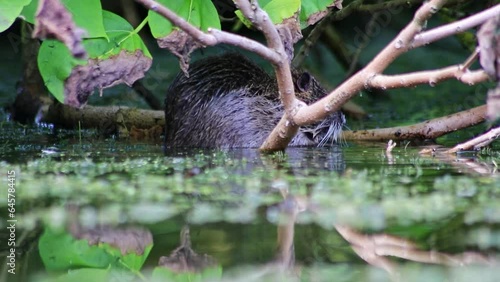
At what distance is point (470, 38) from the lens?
6.15 meters

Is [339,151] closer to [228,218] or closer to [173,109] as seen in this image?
[173,109]

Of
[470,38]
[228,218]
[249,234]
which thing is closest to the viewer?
[249,234]

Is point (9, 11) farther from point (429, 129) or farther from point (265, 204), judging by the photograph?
point (429, 129)

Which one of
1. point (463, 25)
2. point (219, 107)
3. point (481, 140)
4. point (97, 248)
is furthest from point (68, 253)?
point (219, 107)

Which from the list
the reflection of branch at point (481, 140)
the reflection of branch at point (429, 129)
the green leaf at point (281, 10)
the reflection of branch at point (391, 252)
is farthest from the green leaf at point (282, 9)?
the reflection of branch at point (391, 252)

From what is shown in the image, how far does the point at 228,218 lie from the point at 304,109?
47.3 inches

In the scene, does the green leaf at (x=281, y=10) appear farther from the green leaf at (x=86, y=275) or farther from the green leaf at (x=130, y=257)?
the green leaf at (x=86, y=275)

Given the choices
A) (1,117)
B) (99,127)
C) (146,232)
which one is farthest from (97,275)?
(1,117)

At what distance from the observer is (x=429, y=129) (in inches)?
207

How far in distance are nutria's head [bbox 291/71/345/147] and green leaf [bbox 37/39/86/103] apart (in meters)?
1.58

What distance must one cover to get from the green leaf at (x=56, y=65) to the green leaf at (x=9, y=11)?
37 cm

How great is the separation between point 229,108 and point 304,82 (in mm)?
468

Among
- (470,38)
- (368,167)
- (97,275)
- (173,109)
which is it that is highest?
(470,38)

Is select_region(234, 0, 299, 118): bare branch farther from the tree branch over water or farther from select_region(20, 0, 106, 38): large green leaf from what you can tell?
select_region(20, 0, 106, 38): large green leaf
